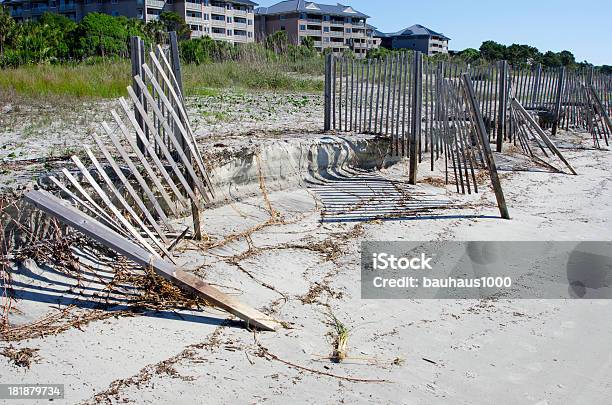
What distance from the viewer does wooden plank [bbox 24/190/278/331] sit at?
4305mm

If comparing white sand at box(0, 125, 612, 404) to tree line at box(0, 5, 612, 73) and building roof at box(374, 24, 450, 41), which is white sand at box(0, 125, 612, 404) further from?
building roof at box(374, 24, 450, 41)

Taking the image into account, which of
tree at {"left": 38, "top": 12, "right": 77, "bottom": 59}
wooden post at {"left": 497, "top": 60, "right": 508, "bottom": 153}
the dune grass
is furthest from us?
tree at {"left": 38, "top": 12, "right": 77, "bottom": 59}

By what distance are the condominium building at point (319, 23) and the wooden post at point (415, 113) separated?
230ft

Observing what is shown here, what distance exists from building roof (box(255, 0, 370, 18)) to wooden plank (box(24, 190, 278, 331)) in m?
77.4

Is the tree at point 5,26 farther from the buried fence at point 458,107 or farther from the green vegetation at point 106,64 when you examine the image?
the buried fence at point 458,107

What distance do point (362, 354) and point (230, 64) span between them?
17.7m

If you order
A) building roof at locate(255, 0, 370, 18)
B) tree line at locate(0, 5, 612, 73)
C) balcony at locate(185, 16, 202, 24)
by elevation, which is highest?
building roof at locate(255, 0, 370, 18)

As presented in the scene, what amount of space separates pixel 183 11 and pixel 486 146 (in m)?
66.1

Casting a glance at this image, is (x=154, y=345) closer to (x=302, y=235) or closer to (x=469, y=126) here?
(x=302, y=235)

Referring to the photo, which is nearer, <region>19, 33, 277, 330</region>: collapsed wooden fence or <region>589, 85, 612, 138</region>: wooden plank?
<region>19, 33, 277, 330</region>: collapsed wooden fence

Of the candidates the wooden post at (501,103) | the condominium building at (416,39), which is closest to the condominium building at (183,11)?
the condominium building at (416,39)

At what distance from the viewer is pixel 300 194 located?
26.9 feet

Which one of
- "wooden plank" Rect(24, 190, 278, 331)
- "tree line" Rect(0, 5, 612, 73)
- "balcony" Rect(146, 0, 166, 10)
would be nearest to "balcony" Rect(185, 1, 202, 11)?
"balcony" Rect(146, 0, 166, 10)

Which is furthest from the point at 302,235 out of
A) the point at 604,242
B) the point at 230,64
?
the point at 230,64
